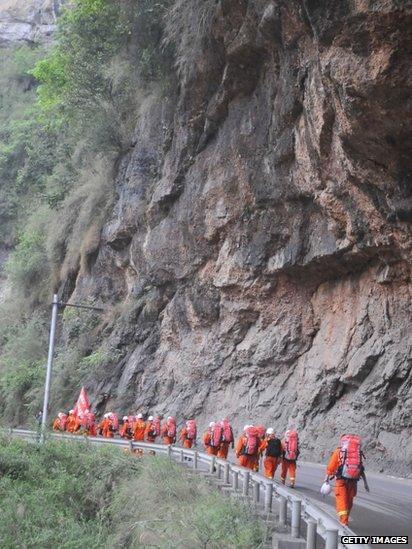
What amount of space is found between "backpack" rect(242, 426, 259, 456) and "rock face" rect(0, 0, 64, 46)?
194 ft

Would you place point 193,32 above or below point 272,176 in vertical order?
above

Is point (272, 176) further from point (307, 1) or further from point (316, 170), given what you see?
point (307, 1)

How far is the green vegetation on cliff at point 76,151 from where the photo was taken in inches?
1237

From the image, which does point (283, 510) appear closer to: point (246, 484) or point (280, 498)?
→ point (280, 498)

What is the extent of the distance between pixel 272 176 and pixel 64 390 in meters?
14.4

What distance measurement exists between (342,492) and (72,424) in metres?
17.3

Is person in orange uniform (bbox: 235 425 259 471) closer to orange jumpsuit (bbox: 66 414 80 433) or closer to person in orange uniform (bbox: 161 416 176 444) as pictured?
person in orange uniform (bbox: 161 416 176 444)

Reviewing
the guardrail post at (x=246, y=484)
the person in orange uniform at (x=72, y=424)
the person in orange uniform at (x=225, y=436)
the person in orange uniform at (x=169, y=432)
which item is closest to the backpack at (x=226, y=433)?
the person in orange uniform at (x=225, y=436)

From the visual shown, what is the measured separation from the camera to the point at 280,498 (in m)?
9.52

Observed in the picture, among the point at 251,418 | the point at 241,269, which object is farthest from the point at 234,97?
the point at 251,418

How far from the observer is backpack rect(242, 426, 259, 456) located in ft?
50.8

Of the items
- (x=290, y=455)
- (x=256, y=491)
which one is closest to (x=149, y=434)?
(x=290, y=455)

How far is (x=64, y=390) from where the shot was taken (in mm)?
31844

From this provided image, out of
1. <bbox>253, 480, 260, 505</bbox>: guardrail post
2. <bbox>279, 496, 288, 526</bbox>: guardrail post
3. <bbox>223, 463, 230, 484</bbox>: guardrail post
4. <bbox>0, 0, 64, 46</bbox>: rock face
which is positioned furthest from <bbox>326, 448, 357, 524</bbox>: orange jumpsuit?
<bbox>0, 0, 64, 46</bbox>: rock face
